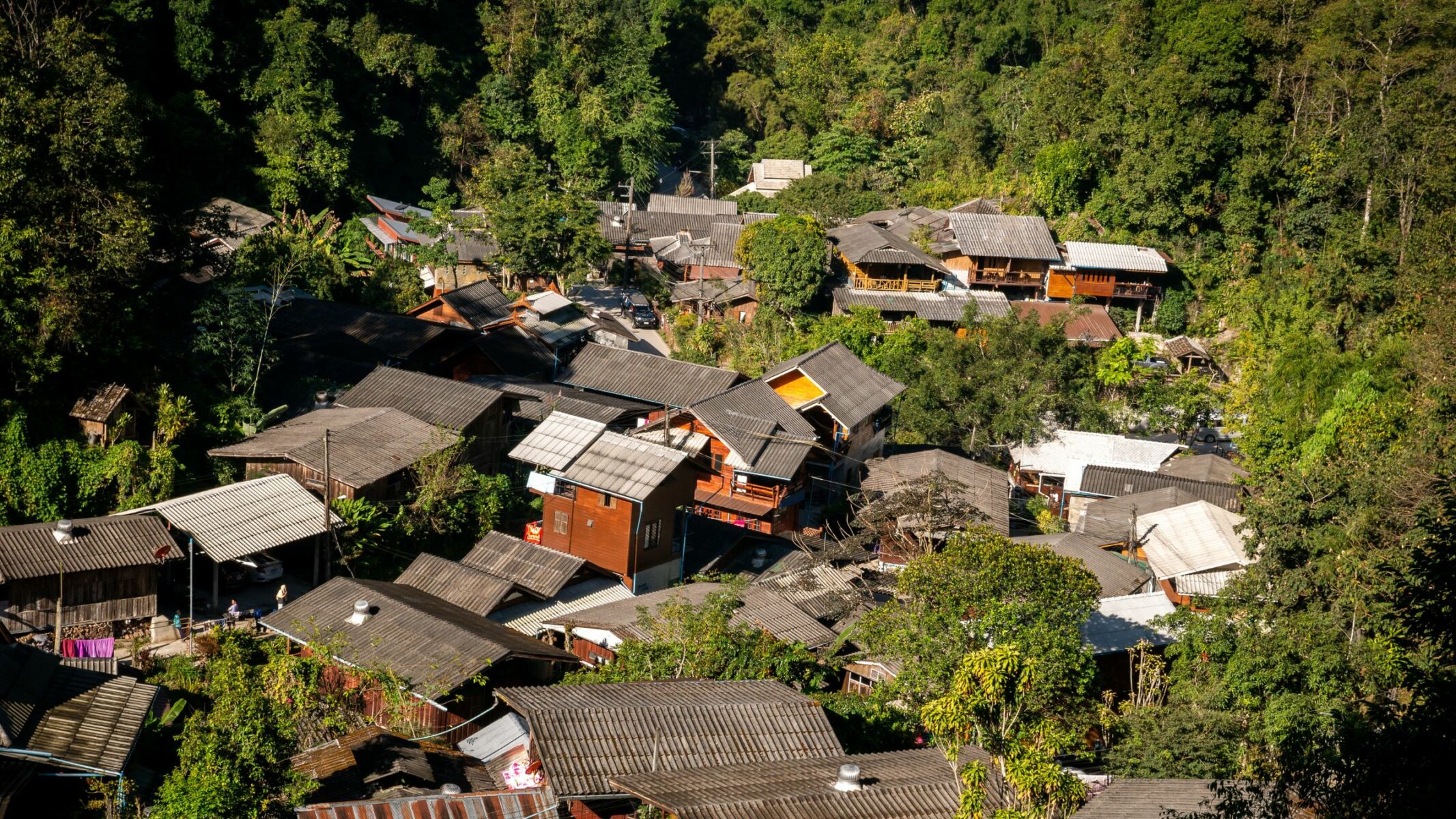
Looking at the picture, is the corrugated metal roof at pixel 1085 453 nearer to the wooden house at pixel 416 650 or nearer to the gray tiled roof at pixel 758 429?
the gray tiled roof at pixel 758 429

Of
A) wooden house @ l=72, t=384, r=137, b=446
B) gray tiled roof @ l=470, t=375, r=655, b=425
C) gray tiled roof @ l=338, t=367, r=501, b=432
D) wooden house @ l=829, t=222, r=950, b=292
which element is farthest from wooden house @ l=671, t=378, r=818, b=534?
wooden house @ l=829, t=222, r=950, b=292

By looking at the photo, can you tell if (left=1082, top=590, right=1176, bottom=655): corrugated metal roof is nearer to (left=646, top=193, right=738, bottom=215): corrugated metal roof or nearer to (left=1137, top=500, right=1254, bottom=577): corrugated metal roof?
(left=1137, top=500, right=1254, bottom=577): corrugated metal roof

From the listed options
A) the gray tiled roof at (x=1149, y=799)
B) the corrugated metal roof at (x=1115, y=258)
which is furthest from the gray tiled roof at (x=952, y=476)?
the corrugated metal roof at (x=1115, y=258)

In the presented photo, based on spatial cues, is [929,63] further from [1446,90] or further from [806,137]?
[1446,90]

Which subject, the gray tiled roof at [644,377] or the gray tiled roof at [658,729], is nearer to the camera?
the gray tiled roof at [658,729]

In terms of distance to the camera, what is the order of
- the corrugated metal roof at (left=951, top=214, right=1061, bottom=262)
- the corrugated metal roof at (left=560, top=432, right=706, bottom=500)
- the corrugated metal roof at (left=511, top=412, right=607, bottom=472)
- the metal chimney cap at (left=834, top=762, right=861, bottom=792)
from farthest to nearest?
the corrugated metal roof at (left=951, top=214, right=1061, bottom=262) < the corrugated metal roof at (left=511, top=412, right=607, bottom=472) < the corrugated metal roof at (left=560, top=432, right=706, bottom=500) < the metal chimney cap at (left=834, top=762, right=861, bottom=792)

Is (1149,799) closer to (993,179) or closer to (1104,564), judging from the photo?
(1104,564)

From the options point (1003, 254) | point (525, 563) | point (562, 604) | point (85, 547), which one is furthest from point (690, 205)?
point (85, 547)
